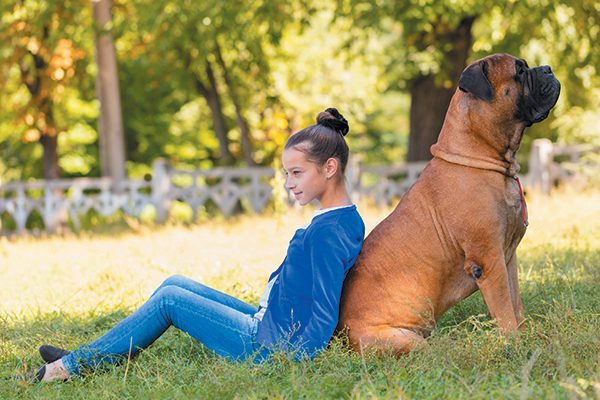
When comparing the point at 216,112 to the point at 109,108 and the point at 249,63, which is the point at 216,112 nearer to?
the point at 249,63

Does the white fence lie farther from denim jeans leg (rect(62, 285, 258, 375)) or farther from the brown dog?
denim jeans leg (rect(62, 285, 258, 375))

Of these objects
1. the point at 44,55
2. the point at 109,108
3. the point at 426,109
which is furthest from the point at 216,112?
the point at 426,109

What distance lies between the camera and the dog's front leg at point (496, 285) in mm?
4684

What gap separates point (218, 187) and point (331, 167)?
14.3 m

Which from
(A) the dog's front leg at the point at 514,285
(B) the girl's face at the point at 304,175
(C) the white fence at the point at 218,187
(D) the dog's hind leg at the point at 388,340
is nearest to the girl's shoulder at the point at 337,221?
(B) the girl's face at the point at 304,175

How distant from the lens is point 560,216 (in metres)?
11.2

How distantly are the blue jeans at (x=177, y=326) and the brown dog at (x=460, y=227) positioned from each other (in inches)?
22.3

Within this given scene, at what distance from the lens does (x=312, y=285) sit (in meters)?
4.70

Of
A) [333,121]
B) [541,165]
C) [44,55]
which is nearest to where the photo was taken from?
[333,121]

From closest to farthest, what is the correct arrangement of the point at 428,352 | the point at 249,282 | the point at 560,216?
the point at 428,352
the point at 249,282
the point at 560,216

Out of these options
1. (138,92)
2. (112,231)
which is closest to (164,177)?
(112,231)

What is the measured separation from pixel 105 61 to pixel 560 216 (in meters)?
11.0

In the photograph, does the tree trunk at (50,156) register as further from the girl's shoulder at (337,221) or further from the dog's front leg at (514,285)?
the dog's front leg at (514,285)

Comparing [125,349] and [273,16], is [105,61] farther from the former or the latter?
[125,349]
